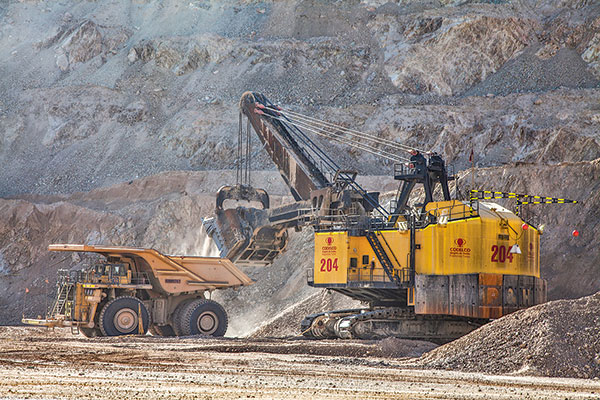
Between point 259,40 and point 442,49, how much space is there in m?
12.3

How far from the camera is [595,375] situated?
12.9m

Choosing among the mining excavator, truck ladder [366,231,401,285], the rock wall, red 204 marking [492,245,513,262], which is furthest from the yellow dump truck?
the rock wall

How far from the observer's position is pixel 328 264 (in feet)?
72.1

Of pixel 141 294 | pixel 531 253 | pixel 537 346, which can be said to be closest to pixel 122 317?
pixel 141 294

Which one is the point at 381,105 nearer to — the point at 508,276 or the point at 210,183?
the point at 210,183

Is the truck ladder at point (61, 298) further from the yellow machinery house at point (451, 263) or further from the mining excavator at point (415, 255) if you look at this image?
the yellow machinery house at point (451, 263)

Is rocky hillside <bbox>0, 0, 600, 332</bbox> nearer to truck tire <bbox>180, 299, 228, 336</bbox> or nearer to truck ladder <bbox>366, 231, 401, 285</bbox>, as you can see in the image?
truck tire <bbox>180, 299, 228, 336</bbox>

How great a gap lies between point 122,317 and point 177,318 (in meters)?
1.86

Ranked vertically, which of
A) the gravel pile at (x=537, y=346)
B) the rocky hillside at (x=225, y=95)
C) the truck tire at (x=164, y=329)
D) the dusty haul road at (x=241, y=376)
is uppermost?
the rocky hillside at (x=225, y=95)

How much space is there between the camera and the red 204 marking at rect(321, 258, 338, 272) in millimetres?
21812

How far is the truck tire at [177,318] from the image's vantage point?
77.6 feet

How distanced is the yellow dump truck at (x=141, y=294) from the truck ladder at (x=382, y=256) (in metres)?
4.84

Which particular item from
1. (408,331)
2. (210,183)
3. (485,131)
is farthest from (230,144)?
(408,331)

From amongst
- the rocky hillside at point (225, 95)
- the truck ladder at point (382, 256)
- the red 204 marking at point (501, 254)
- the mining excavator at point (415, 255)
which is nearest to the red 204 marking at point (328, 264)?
the mining excavator at point (415, 255)
